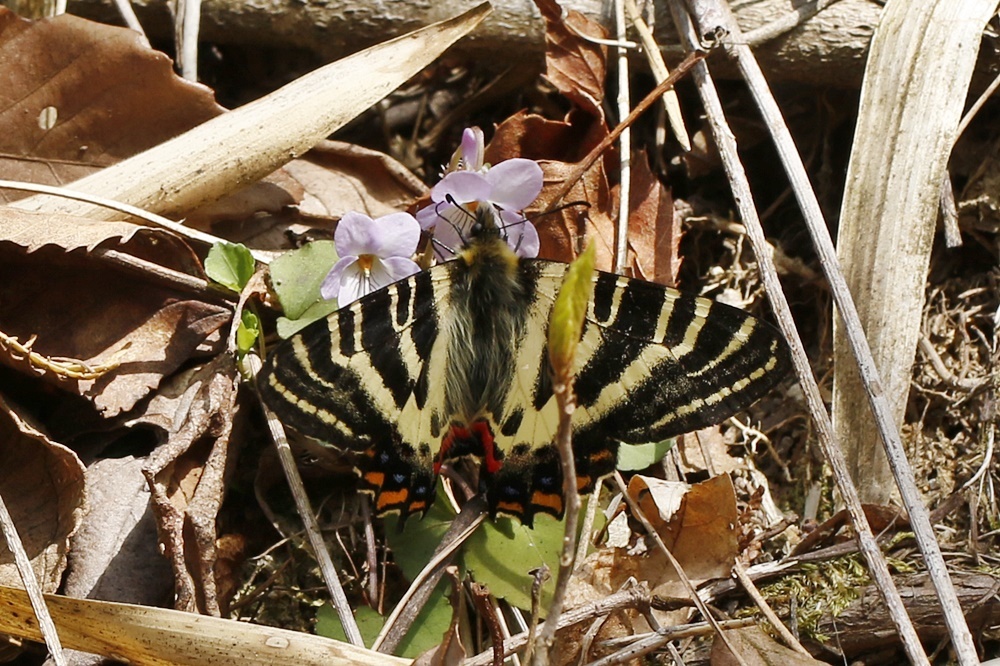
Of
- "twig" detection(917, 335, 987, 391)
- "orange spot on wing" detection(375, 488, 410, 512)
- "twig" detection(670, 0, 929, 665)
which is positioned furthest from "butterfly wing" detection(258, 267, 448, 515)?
"twig" detection(917, 335, 987, 391)

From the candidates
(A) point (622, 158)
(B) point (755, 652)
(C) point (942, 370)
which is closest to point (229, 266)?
(A) point (622, 158)

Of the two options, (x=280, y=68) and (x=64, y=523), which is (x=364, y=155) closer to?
(x=280, y=68)

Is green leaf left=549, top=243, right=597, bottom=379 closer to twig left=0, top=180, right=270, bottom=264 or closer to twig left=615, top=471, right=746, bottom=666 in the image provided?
twig left=615, top=471, right=746, bottom=666

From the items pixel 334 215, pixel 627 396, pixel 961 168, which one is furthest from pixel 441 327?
pixel 961 168

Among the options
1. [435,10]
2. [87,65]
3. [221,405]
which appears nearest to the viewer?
[221,405]

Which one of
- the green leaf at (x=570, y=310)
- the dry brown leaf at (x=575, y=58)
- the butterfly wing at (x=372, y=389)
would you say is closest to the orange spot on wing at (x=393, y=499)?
the butterfly wing at (x=372, y=389)
